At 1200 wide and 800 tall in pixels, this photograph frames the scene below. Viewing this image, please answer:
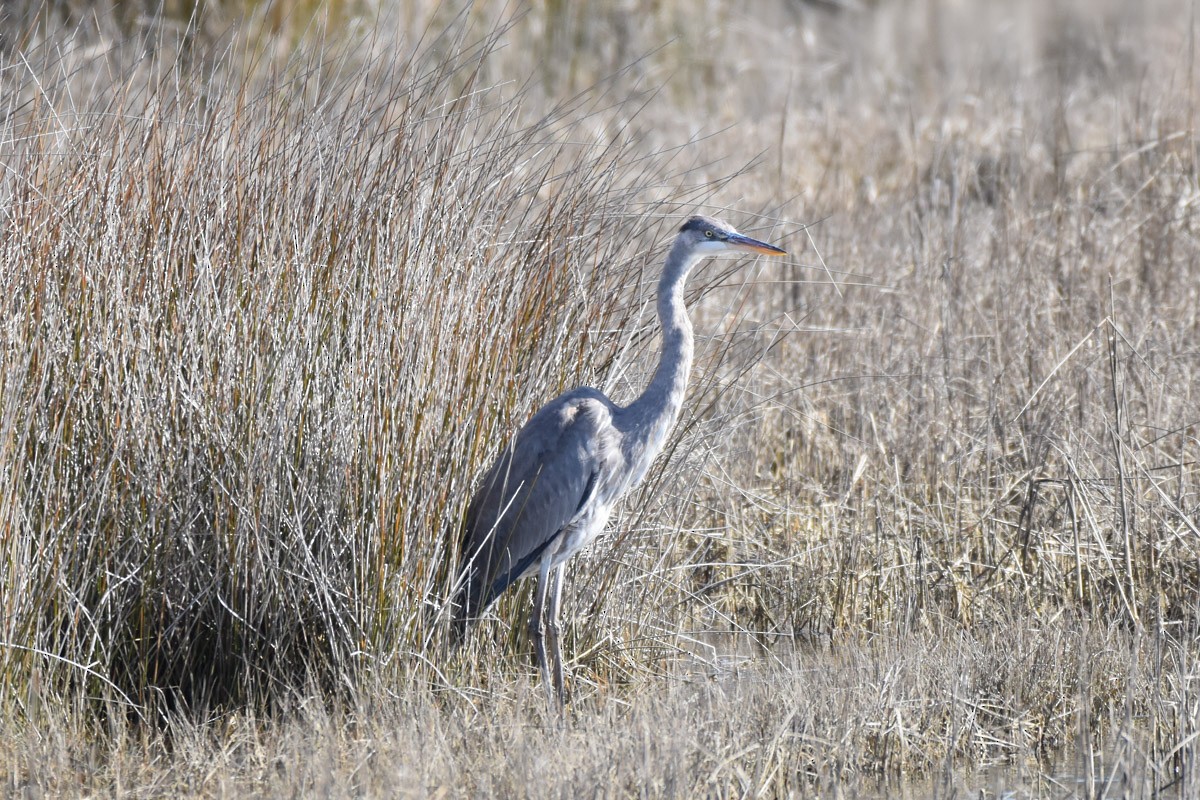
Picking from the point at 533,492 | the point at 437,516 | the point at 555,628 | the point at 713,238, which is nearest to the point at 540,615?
the point at 555,628

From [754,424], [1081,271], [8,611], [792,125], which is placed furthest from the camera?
[792,125]

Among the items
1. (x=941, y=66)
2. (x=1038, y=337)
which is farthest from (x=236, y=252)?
(x=941, y=66)

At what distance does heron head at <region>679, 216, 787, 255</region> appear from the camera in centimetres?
459

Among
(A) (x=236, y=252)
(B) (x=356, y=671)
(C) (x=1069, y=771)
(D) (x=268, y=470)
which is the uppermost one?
(A) (x=236, y=252)

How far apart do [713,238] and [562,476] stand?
93cm

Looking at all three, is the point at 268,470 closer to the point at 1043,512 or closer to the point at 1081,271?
the point at 1043,512

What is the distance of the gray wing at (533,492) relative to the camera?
4.20 m

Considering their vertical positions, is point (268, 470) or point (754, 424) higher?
point (268, 470)

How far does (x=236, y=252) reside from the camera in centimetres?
425

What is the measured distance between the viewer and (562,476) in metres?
4.28

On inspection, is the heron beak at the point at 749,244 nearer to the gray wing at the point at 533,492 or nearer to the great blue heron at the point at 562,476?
the great blue heron at the point at 562,476

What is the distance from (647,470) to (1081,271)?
3136 millimetres

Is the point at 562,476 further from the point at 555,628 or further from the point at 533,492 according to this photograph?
the point at 555,628

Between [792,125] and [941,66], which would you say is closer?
[792,125]
